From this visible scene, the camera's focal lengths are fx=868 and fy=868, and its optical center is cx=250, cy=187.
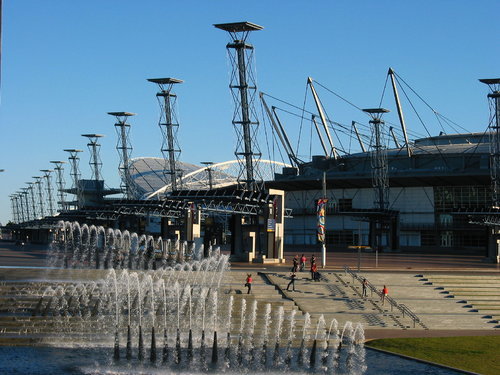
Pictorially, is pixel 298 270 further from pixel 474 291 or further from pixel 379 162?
pixel 379 162

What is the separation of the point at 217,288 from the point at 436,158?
289 feet

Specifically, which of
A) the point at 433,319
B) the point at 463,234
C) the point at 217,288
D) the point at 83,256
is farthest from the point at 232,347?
the point at 463,234

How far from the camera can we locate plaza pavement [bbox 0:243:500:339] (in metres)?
46.2

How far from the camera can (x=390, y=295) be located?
52.1m

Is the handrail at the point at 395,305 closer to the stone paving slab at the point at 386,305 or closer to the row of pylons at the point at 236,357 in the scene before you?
the stone paving slab at the point at 386,305

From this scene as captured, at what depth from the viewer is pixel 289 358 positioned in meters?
35.1

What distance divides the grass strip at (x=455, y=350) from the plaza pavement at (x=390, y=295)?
2219mm

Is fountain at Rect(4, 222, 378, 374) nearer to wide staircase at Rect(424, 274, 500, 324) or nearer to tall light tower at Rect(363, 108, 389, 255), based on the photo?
wide staircase at Rect(424, 274, 500, 324)

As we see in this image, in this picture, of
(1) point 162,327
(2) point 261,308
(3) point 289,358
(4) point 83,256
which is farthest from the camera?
(4) point 83,256

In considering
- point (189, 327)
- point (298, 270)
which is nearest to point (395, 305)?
point (298, 270)

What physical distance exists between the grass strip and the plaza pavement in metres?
2.22

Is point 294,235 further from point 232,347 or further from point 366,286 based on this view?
point 232,347

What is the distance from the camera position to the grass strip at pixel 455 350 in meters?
35.1

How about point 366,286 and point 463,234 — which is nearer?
point 366,286
